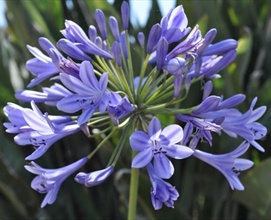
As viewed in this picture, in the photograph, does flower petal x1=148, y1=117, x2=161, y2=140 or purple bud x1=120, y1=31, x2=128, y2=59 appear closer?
flower petal x1=148, y1=117, x2=161, y2=140

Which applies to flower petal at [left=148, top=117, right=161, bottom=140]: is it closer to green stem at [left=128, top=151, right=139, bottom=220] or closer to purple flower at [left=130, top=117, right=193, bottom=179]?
purple flower at [left=130, top=117, right=193, bottom=179]

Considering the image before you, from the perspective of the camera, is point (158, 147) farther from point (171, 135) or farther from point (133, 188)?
point (133, 188)

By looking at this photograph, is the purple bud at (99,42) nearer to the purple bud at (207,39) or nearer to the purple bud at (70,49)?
the purple bud at (70,49)

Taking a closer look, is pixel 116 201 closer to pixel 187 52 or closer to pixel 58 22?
pixel 58 22

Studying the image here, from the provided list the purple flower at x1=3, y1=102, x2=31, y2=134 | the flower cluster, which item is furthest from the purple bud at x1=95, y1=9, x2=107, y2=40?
the purple flower at x1=3, y1=102, x2=31, y2=134

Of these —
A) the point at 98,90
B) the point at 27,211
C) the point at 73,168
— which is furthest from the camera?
the point at 27,211

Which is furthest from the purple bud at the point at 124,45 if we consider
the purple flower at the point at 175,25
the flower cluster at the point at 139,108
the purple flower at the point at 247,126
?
the purple flower at the point at 247,126

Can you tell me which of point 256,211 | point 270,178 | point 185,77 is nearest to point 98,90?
point 185,77
